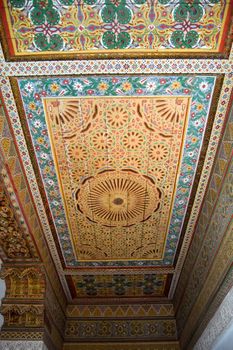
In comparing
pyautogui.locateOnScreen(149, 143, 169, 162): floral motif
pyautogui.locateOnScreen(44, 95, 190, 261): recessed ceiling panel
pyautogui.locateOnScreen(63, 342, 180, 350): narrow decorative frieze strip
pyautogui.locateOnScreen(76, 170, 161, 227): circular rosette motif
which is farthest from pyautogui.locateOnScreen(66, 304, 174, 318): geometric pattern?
pyautogui.locateOnScreen(149, 143, 169, 162): floral motif

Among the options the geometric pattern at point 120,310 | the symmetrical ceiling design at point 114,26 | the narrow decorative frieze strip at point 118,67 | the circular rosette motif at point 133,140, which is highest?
the symmetrical ceiling design at point 114,26

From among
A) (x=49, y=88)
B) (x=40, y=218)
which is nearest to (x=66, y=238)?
(x=40, y=218)

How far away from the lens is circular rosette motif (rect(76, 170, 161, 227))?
123 inches

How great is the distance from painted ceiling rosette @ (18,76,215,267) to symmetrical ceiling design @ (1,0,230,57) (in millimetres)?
234

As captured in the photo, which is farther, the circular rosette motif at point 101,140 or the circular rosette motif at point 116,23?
the circular rosette motif at point 101,140

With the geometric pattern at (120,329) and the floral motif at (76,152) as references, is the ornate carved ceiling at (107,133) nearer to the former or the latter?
the floral motif at (76,152)

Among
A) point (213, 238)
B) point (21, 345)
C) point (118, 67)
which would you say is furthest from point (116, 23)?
point (21, 345)

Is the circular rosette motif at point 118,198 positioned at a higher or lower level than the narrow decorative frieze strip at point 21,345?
higher

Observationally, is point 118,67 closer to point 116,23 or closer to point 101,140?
point 116,23

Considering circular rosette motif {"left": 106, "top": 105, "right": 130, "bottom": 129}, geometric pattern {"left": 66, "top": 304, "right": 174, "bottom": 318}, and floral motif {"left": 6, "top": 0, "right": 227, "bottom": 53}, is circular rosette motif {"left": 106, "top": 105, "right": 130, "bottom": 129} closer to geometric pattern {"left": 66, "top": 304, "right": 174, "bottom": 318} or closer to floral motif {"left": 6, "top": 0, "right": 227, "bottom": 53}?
floral motif {"left": 6, "top": 0, "right": 227, "bottom": 53}

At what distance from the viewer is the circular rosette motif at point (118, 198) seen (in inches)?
123

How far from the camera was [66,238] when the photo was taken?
152 inches

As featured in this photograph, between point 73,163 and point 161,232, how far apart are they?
153cm

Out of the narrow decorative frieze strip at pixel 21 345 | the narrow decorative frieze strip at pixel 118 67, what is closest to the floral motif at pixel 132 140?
the narrow decorative frieze strip at pixel 118 67
